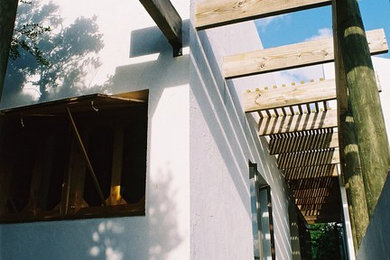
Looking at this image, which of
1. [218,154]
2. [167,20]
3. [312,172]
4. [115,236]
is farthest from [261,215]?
[167,20]

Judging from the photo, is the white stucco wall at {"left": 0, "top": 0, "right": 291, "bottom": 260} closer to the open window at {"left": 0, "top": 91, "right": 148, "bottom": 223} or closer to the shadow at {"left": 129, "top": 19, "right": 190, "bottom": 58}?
the shadow at {"left": 129, "top": 19, "right": 190, "bottom": 58}

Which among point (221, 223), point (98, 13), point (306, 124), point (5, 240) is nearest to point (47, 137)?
point (5, 240)

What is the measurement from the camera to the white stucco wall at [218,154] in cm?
368

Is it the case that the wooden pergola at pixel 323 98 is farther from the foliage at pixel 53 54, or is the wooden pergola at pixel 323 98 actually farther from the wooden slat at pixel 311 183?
the foliage at pixel 53 54

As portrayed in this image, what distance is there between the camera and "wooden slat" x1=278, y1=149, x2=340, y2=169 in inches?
346

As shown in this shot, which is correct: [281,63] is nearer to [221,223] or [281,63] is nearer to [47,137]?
[221,223]

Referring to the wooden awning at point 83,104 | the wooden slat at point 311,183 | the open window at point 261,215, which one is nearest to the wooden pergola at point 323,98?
the wooden awning at point 83,104

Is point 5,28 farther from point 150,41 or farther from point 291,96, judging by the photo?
point 291,96

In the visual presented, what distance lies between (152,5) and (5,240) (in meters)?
2.70

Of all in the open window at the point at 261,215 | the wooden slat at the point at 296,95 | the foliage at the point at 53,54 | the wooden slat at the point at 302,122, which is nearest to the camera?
the foliage at the point at 53,54

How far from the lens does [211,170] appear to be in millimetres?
4145

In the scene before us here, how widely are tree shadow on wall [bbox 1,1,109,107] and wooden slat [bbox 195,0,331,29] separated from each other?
1.18 m

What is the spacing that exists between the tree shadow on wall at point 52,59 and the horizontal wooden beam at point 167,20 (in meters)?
0.85

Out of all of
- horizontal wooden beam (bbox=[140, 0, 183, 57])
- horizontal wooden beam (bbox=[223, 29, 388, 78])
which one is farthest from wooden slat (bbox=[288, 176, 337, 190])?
horizontal wooden beam (bbox=[140, 0, 183, 57])
